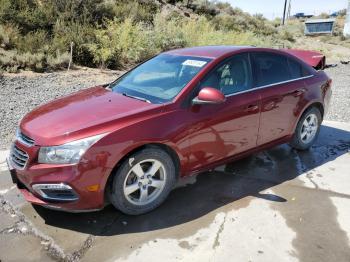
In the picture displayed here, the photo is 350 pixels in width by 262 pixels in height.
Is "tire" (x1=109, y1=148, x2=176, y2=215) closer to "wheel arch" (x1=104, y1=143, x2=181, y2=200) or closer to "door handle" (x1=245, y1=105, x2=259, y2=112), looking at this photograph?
"wheel arch" (x1=104, y1=143, x2=181, y2=200)

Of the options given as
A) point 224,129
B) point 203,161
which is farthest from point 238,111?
point 203,161

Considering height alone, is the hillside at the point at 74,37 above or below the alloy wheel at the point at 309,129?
above

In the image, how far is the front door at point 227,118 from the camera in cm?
401

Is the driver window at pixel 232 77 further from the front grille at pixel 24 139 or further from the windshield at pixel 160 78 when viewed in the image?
the front grille at pixel 24 139

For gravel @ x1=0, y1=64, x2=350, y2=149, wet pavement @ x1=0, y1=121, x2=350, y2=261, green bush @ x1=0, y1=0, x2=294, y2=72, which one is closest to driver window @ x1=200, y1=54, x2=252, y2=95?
wet pavement @ x1=0, y1=121, x2=350, y2=261

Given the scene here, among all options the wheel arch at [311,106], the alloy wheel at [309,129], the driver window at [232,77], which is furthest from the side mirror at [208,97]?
the alloy wheel at [309,129]

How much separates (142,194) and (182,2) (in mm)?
22718

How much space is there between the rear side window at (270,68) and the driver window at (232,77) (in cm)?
15

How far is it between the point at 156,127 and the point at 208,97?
24.5 inches

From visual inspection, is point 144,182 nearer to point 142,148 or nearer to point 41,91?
point 142,148

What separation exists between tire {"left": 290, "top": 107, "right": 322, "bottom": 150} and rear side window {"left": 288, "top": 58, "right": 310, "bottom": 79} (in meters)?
0.52

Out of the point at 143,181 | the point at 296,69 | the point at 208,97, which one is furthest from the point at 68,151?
the point at 296,69

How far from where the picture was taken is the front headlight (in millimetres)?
3281

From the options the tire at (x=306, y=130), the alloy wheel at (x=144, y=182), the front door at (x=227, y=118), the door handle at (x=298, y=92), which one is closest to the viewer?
the alloy wheel at (x=144, y=182)
